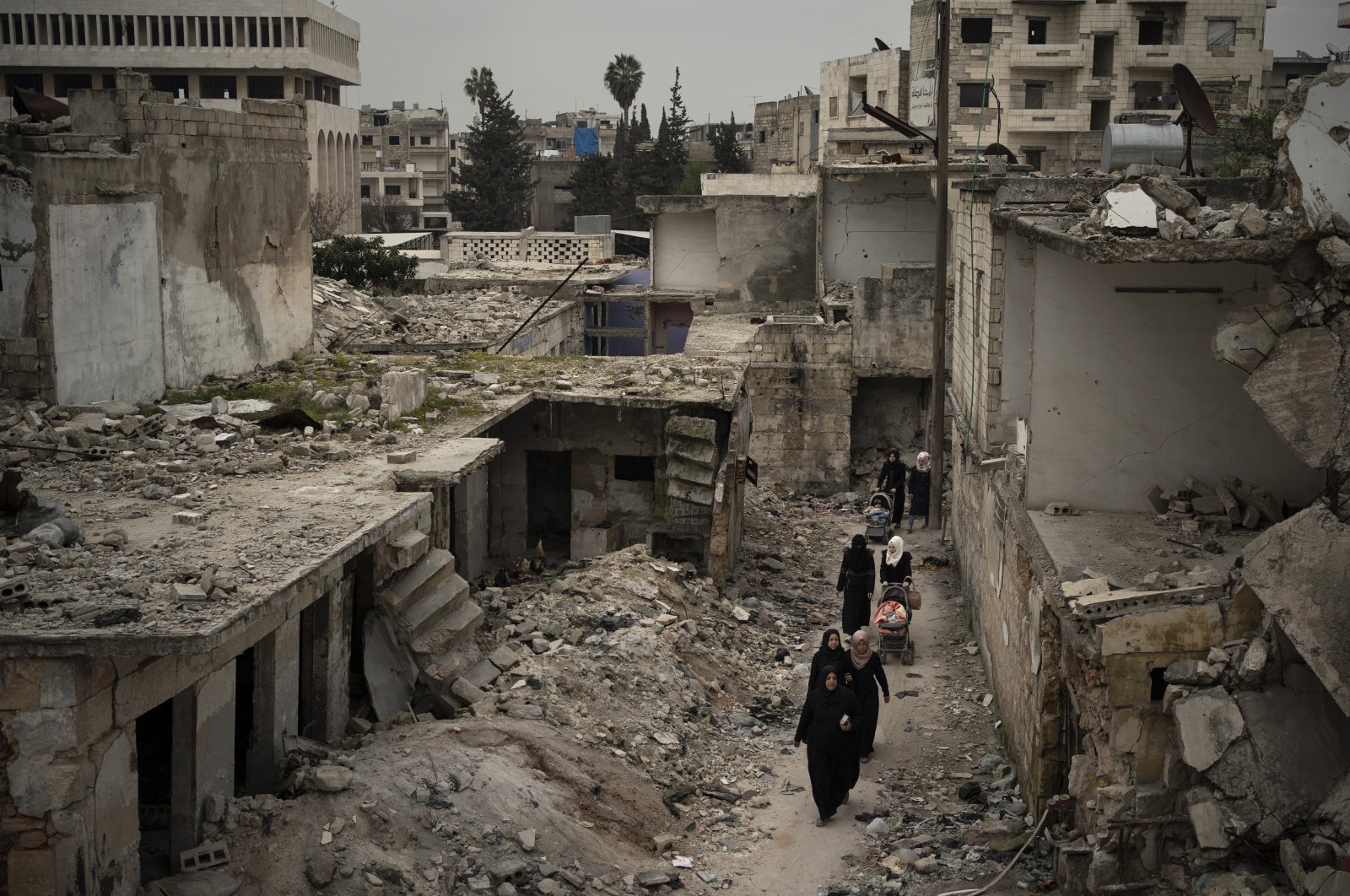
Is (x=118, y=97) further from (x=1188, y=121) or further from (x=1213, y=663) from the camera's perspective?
(x=1213, y=663)

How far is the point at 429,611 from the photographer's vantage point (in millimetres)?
11508

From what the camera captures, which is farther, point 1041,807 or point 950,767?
point 950,767

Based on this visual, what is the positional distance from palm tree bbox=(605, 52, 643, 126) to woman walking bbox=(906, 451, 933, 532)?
56483 millimetres

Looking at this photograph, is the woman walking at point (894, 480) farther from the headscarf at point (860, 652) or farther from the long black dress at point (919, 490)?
the headscarf at point (860, 652)

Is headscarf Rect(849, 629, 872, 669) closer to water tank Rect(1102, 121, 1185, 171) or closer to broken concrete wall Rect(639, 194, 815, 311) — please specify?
water tank Rect(1102, 121, 1185, 171)

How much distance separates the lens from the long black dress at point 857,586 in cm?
1384

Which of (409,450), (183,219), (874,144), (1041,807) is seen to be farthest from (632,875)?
(874,144)

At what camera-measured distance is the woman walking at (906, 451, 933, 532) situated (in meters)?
19.5

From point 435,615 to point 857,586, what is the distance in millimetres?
4399

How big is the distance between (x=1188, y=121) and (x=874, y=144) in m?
20.5

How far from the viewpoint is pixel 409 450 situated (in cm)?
1282

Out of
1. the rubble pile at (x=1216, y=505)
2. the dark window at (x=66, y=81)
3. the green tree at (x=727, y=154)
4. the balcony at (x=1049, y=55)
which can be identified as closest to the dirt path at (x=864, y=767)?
the rubble pile at (x=1216, y=505)

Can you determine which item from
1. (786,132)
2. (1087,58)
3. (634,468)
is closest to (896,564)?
(634,468)

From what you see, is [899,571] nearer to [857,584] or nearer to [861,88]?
[857,584]
